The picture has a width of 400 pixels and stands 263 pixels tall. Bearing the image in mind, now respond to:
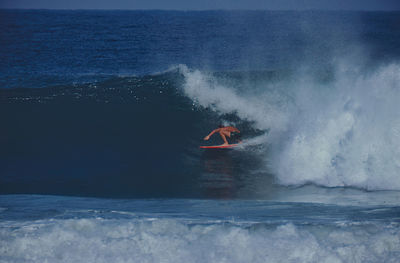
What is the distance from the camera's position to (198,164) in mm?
10086

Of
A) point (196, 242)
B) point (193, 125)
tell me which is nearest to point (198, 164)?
point (193, 125)

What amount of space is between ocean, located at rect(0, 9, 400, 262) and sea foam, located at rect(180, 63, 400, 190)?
0.11 ft

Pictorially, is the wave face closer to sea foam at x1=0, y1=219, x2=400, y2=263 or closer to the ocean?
the ocean

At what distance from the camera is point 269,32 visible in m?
34.0

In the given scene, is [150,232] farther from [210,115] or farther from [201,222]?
[210,115]

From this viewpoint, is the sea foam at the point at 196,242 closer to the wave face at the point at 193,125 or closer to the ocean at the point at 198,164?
the ocean at the point at 198,164

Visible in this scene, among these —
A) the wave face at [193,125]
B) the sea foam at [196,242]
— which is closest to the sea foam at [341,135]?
the wave face at [193,125]

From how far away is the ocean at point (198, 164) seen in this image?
17.4 ft

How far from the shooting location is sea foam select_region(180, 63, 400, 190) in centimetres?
861

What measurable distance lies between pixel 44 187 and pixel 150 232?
167 inches

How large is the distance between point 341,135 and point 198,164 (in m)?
3.55

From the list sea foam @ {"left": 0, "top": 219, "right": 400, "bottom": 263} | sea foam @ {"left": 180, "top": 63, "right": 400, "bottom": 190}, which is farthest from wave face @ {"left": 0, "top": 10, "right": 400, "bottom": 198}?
sea foam @ {"left": 0, "top": 219, "right": 400, "bottom": 263}

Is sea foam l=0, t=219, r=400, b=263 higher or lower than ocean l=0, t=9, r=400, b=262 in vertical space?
lower

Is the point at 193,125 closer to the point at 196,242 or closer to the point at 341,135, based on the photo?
the point at 341,135
